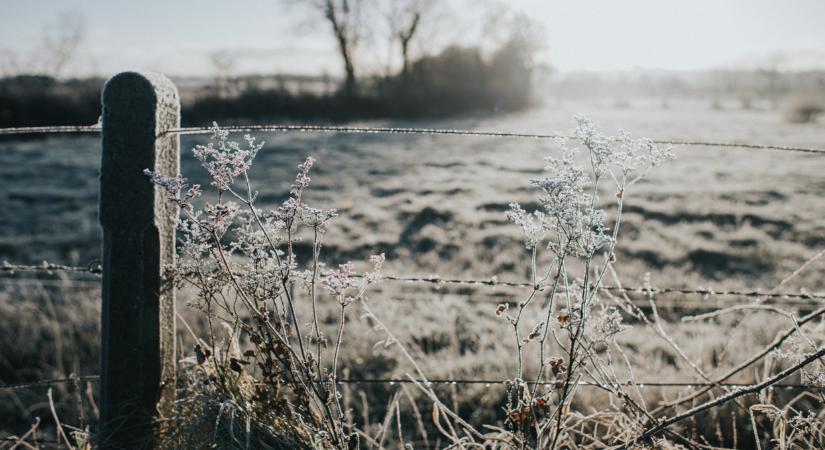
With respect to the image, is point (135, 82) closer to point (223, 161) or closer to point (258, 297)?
point (223, 161)

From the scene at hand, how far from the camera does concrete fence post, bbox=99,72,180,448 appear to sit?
5.89ft

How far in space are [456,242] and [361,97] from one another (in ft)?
75.8

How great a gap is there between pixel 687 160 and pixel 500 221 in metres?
9.43

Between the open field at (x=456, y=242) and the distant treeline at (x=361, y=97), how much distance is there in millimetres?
6139

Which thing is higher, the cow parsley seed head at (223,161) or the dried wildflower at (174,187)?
the cow parsley seed head at (223,161)

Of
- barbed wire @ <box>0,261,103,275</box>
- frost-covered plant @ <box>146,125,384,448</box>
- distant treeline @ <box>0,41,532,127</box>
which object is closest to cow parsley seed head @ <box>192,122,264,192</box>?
frost-covered plant @ <box>146,125,384,448</box>

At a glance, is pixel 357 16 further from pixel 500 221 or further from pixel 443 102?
pixel 500 221

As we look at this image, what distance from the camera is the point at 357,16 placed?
1342 inches

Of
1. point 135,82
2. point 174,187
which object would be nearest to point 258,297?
point 174,187

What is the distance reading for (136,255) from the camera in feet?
5.98

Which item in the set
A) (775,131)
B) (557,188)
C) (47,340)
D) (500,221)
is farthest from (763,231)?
(775,131)

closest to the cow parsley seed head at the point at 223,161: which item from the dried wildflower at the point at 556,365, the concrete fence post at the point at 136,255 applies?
the concrete fence post at the point at 136,255

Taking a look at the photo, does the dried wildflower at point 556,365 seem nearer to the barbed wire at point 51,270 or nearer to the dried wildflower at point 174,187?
the dried wildflower at point 174,187

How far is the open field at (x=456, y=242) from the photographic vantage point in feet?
13.9
